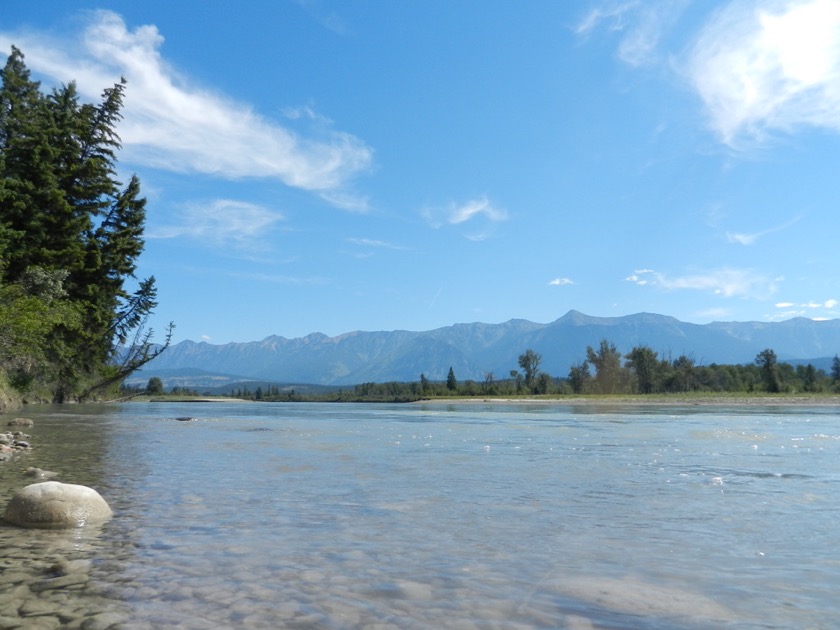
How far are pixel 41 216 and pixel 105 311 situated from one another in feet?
30.9

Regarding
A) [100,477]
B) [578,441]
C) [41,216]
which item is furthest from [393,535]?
[41,216]

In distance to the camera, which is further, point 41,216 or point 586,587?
point 41,216

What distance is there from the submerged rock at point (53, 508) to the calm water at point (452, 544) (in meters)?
0.31

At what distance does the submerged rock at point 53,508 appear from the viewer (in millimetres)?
7551

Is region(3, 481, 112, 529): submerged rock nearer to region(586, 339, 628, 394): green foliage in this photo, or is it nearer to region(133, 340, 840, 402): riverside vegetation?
region(133, 340, 840, 402): riverside vegetation

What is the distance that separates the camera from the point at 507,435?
25.6 meters

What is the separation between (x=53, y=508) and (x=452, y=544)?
495cm

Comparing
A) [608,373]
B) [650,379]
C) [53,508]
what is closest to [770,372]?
[650,379]

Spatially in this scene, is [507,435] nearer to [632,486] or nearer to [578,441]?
[578,441]

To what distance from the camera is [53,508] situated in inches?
300

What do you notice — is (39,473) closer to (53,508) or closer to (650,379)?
(53,508)

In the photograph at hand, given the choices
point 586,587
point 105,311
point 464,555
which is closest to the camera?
point 586,587

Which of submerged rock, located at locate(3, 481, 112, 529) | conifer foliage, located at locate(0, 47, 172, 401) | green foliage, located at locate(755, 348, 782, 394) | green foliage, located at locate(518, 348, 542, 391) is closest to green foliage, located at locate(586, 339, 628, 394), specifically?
green foliage, located at locate(518, 348, 542, 391)

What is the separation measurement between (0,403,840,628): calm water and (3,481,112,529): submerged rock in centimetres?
31
